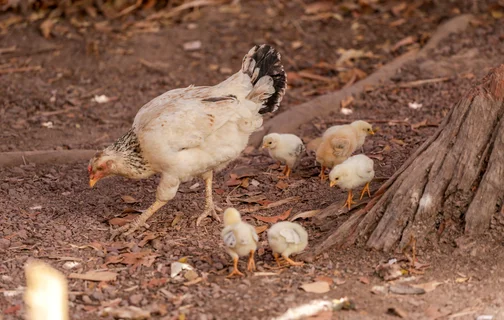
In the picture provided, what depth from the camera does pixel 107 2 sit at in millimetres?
11508

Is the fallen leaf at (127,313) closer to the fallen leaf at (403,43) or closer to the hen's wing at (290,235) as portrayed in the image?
the hen's wing at (290,235)

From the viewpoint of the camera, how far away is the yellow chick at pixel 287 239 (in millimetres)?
4777

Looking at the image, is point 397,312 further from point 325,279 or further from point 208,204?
point 208,204

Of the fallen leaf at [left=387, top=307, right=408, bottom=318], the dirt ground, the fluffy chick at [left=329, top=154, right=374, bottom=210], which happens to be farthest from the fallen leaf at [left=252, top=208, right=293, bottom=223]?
the fallen leaf at [left=387, top=307, right=408, bottom=318]

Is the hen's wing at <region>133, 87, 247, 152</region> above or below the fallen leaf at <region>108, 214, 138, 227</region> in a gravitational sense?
above

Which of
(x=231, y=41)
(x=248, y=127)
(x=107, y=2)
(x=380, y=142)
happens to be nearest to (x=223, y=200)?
(x=248, y=127)

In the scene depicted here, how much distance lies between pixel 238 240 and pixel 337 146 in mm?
1831

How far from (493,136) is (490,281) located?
0.94m

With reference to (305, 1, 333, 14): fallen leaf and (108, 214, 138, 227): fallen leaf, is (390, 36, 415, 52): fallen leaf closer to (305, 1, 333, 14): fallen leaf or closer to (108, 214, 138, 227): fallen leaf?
(305, 1, 333, 14): fallen leaf

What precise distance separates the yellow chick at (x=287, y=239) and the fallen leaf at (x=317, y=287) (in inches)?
11.5

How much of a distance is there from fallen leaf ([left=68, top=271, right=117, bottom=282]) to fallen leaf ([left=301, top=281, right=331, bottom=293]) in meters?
1.29

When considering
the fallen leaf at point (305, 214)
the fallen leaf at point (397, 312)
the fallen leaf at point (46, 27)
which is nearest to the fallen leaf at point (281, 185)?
the fallen leaf at point (305, 214)

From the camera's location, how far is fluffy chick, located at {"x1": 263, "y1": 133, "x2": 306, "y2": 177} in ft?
21.2

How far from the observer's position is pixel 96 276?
4.99 metres
